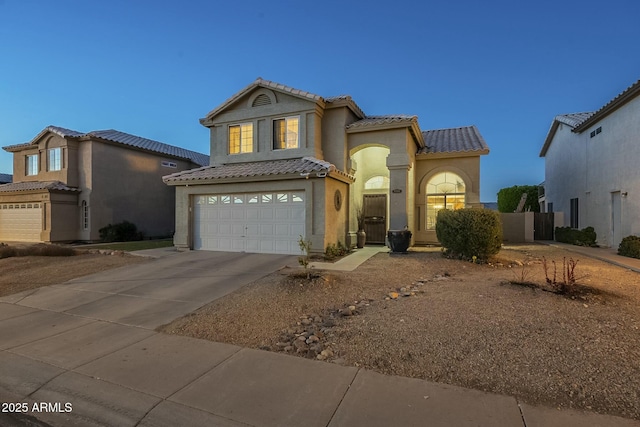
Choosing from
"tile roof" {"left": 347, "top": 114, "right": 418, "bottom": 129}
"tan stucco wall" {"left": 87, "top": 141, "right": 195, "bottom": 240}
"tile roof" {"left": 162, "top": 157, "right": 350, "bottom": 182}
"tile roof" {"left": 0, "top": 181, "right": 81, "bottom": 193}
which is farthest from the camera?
"tan stucco wall" {"left": 87, "top": 141, "right": 195, "bottom": 240}

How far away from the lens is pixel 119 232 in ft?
64.0

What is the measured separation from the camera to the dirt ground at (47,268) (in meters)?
8.30

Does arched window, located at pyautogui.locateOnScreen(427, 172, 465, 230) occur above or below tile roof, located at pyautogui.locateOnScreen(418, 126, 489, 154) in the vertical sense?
below

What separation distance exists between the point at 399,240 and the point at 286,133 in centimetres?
672

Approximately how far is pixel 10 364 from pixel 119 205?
18586 mm

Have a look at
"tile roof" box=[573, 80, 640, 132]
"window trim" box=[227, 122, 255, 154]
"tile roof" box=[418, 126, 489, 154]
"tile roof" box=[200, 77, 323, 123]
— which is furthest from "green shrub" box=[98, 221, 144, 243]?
"tile roof" box=[573, 80, 640, 132]

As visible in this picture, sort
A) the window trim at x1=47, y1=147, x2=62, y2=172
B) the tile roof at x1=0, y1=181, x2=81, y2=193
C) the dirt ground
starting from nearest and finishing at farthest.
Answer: the dirt ground → the tile roof at x1=0, y1=181, x2=81, y2=193 → the window trim at x1=47, y1=147, x2=62, y2=172

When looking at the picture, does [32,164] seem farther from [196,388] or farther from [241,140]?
[196,388]

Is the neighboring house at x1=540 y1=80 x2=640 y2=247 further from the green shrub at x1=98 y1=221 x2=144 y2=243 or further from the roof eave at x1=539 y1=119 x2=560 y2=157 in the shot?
the green shrub at x1=98 y1=221 x2=144 y2=243

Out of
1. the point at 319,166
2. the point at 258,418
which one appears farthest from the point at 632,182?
the point at 258,418

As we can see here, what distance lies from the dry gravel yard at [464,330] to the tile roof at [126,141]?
17977 millimetres

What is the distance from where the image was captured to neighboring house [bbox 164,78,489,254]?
1225 cm

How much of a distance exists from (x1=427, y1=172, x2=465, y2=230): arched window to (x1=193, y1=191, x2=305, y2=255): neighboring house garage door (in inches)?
277

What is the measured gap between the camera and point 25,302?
269 inches
